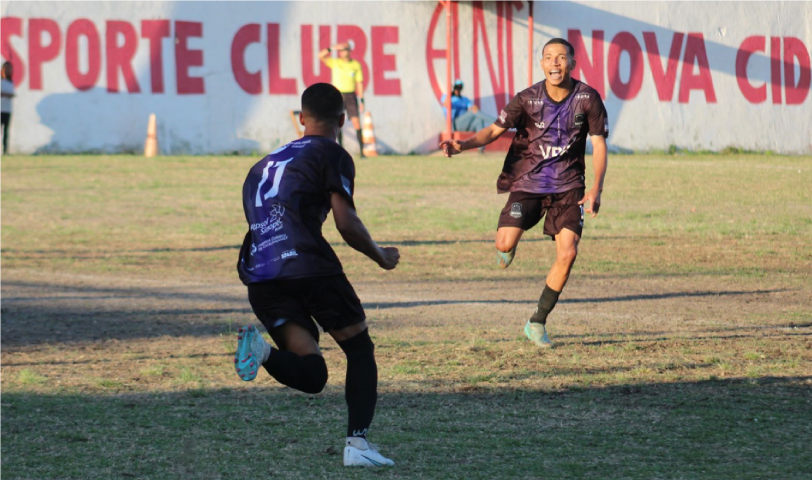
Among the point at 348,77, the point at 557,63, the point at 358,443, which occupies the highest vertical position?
the point at 348,77

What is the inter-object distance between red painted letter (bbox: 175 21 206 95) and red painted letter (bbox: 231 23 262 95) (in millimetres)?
826

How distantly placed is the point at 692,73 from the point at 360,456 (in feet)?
85.4

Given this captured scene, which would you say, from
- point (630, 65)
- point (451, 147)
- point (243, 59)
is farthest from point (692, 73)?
point (451, 147)

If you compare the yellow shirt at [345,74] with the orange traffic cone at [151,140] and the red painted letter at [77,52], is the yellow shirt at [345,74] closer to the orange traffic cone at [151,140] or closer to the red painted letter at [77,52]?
the orange traffic cone at [151,140]

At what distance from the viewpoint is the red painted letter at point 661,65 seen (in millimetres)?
28891

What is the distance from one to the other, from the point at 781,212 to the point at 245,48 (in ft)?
48.7

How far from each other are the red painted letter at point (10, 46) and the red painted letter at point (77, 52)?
1.04 m

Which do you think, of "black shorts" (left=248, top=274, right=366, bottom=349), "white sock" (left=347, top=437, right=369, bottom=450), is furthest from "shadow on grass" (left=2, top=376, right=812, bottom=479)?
"black shorts" (left=248, top=274, right=366, bottom=349)

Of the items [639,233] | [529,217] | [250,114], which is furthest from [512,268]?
[250,114]

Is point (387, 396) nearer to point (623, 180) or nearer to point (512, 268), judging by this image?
point (512, 268)

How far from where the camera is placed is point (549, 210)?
8.16 metres

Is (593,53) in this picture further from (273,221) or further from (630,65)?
(273,221)

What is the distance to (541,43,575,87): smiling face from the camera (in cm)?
777

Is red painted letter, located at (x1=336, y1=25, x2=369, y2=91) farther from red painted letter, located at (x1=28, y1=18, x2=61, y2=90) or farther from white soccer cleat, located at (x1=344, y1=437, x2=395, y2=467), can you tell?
white soccer cleat, located at (x1=344, y1=437, x2=395, y2=467)
